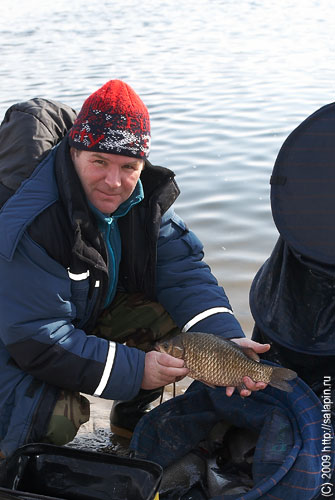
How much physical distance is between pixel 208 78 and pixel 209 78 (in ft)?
0.07

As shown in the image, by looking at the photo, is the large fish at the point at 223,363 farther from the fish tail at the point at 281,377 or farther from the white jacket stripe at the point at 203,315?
the white jacket stripe at the point at 203,315

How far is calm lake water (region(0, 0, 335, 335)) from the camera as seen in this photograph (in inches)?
251

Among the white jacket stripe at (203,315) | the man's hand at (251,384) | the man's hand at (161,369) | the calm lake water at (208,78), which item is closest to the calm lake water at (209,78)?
the calm lake water at (208,78)

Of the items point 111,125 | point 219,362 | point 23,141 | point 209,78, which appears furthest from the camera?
point 209,78

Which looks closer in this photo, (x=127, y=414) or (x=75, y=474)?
(x=75, y=474)

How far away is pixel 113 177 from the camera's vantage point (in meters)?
3.04

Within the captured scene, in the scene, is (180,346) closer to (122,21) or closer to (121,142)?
(121,142)

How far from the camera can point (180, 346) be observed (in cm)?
293

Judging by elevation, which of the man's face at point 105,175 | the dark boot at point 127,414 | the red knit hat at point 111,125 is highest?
the red knit hat at point 111,125

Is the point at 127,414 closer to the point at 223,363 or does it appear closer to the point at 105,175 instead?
Result: the point at 223,363

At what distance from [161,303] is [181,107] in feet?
25.7

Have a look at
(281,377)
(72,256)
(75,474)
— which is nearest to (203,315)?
(281,377)

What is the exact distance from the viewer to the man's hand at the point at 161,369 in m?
2.93

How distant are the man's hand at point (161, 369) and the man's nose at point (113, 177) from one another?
2.45ft
